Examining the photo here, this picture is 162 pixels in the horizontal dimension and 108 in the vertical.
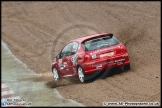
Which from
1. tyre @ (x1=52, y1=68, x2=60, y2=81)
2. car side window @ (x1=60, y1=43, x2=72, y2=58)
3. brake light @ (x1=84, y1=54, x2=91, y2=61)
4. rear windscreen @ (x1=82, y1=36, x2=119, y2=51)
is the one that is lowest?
tyre @ (x1=52, y1=68, x2=60, y2=81)

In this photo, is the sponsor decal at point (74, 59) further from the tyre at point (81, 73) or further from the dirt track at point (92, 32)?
the dirt track at point (92, 32)

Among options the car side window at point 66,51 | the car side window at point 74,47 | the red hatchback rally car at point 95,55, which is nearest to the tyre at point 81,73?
the red hatchback rally car at point 95,55

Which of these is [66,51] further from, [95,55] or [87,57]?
[95,55]

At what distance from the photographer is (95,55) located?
47.2ft

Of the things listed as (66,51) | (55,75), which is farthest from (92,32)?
(66,51)

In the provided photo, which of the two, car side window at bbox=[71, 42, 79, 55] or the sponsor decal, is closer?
the sponsor decal

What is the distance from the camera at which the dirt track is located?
1346cm

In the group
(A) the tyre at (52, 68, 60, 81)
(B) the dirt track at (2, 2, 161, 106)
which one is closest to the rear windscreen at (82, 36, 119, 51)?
(B) the dirt track at (2, 2, 161, 106)

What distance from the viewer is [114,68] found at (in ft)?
48.8

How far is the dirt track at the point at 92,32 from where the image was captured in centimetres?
1346

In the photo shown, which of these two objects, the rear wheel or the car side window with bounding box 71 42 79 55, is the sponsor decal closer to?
the car side window with bounding box 71 42 79 55

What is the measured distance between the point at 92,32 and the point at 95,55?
10.6 metres

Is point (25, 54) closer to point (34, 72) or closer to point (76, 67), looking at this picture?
point (34, 72)

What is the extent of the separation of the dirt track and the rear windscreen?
3.91 feet
